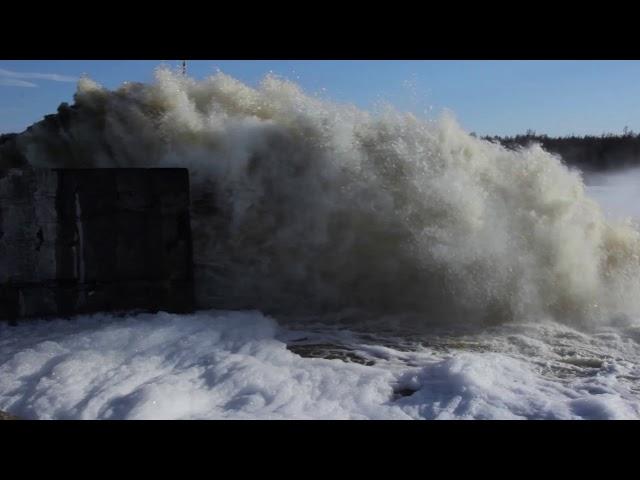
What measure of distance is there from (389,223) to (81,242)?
164 inches

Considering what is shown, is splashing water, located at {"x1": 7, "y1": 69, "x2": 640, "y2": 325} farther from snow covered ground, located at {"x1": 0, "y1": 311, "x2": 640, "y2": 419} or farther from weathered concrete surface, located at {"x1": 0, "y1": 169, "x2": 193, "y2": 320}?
weathered concrete surface, located at {"x1": 0, "y1": 169, "x2": 193, "y2": 320}

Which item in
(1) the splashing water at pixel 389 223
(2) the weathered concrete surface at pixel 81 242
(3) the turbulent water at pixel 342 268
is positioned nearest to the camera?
(3) the turbulent water at pixel 342 268

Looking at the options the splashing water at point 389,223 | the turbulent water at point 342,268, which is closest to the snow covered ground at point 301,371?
the turbulent water at point 342,268

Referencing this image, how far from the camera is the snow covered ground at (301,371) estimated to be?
4898 millimetres

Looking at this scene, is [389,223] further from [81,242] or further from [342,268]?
[81,242]

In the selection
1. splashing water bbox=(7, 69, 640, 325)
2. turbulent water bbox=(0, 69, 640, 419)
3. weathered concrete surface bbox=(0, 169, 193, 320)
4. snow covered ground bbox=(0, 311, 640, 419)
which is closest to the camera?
snow covered ground bbox=(0, 311, 640, 419)

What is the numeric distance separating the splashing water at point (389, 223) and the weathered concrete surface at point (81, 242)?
0.95 meters

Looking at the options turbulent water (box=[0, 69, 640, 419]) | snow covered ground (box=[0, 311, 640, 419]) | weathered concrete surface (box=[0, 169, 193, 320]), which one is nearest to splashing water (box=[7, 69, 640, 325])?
turbulent water (box=[0, 69, 640, 419])

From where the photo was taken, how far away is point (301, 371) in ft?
18.7

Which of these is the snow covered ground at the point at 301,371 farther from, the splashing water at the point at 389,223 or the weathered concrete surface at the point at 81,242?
the splashing water at the point at 389,223

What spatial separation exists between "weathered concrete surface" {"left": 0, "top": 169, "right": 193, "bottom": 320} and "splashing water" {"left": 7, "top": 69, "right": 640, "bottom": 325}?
3.13 feet

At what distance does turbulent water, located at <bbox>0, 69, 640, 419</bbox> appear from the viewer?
553 cm

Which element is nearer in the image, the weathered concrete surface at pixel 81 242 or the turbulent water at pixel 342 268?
the turbulent water at pixel 342 268

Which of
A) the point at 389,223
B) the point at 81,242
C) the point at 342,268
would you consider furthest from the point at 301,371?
the point at 81,242
